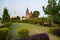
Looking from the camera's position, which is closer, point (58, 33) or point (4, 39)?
point (4, 39)

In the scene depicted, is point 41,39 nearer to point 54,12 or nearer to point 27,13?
point 54,12

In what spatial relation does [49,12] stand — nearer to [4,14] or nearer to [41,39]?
[4,14]

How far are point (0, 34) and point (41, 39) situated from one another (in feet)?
12.5

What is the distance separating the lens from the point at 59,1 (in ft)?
73.9

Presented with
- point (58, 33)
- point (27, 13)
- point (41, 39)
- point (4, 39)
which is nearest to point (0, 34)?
point (4, 39)

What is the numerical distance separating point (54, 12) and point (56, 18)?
1186mm

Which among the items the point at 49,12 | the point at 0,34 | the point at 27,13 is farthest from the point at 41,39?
the point at 27,13

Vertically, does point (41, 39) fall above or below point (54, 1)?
below

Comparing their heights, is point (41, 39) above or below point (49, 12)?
below

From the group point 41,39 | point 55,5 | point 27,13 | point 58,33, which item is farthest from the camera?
point 27,13

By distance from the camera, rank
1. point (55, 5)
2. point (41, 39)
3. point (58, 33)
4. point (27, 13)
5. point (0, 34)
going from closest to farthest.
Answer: point (41, 39) → point (0, 34) → point (58, 33) → point (55, 5) → point (27, 13)

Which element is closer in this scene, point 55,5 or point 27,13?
point 55,5

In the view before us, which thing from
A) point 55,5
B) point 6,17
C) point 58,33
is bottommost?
point 58,33

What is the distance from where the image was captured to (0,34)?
36.6 feet
